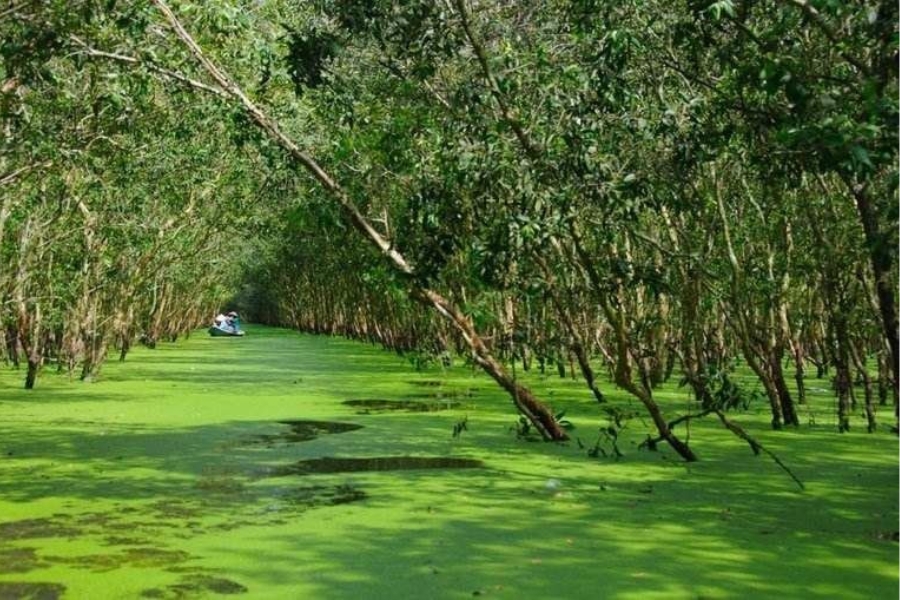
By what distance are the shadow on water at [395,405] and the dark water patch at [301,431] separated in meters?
1.36

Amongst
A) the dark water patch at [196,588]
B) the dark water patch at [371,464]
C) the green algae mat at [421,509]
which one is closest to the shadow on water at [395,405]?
the green algae mat at [421,509]

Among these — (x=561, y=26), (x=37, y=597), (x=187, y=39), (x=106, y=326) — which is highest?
(x=561, y=26)

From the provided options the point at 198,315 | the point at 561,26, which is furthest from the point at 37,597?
the point at 198,315

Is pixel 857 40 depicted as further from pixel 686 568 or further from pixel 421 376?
pixel 421 376

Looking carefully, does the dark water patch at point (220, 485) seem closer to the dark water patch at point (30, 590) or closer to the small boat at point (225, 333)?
the dark water patch at point (30, 590)

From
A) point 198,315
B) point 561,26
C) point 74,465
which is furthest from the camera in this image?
point 198,315

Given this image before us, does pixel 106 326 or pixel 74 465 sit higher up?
pixel 106 326

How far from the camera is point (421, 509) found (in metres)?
7.51

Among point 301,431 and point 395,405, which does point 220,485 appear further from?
point 395,405

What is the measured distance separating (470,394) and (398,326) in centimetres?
1519

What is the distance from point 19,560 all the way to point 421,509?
2.50 meters

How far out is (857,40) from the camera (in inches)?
241

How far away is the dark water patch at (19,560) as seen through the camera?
18.9 feet

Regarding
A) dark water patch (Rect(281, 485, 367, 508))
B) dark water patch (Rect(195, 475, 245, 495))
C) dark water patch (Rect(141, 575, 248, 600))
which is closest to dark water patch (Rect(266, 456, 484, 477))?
dark water patch (Rect(195, 475, 245, 495))
